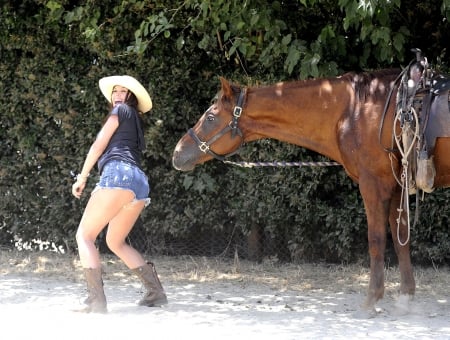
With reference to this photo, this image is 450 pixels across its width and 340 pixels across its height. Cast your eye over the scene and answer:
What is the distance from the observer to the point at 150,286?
20.9ft

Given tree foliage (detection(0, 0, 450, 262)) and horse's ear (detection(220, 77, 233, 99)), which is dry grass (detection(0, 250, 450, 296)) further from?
horse's ear (detection(220, 77, 233, 99))

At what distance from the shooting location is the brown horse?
5965 mm

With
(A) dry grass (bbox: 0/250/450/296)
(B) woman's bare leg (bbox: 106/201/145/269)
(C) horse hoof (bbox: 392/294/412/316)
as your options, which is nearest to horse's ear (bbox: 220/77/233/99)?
(B) woman's bare leg (bbox: 106/201/145/269)

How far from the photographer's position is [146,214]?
899 centimetres

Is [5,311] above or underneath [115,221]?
underneath

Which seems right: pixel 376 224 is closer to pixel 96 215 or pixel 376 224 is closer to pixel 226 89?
pixel 226 89

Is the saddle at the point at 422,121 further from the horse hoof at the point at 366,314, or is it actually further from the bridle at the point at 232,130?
the bridle at the point at 232,130

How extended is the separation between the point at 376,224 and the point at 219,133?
1458 millimetres

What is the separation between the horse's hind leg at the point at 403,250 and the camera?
623 centimetres

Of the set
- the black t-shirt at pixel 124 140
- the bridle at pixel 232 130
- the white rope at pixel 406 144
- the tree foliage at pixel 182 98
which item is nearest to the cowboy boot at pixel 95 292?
the black t-shirt at pixel 124 140

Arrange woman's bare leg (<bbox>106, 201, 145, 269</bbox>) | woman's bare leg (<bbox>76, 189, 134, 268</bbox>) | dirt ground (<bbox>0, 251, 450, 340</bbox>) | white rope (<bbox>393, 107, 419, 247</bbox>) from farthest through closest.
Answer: woman's bare leg (<bbox>106, 201, 145, 269</bbox>) → woman's bare leg (<bbox>76, 189, 134, 268</bbox>) → white rope (<bbox>393, 107, 419, 247</bbox>) → dirt ground (<bbox>0, 251, 450, 340</bbox>)

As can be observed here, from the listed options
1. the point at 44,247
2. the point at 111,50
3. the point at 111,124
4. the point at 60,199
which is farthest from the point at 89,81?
the point at 111,124

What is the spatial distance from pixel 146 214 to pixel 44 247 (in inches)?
59.3

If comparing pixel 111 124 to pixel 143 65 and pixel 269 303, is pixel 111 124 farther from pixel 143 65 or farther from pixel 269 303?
pixel 143 65
